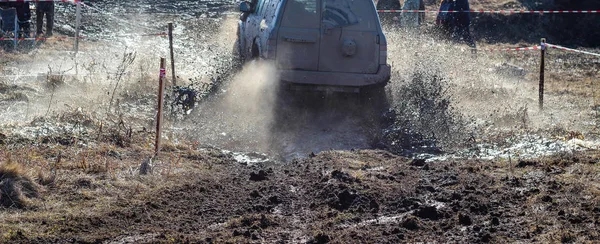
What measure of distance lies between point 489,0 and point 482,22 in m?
1.64

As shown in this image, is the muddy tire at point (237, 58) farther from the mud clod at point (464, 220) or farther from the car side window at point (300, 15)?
the mud clod at point (464, 220)

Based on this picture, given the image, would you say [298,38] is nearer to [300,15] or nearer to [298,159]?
[300,15]

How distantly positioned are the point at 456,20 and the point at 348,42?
27.2 ft

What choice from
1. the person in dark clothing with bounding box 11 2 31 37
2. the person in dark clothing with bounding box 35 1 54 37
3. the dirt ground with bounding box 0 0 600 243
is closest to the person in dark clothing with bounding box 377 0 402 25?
the dirt ground with bounding box 0 0 600 243

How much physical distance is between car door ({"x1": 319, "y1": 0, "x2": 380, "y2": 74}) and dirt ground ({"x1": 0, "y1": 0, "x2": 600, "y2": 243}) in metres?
0.76

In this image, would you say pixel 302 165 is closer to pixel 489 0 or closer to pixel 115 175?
pixel 115 175

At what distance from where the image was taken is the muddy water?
10758 mm

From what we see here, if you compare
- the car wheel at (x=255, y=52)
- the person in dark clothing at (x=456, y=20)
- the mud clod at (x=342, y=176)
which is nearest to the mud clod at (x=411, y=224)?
the mud clod at (x=342, y=176)

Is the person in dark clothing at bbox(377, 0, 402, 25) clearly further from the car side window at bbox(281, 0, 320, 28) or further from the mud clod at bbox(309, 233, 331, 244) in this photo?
the mud clod at bbox(309, 233, 331, 244)

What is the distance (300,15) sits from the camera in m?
11.8

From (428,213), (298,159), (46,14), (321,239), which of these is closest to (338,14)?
(298,159)

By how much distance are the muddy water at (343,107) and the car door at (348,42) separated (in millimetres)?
754

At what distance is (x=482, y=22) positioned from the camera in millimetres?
22375

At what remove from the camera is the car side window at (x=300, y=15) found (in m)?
11.7
